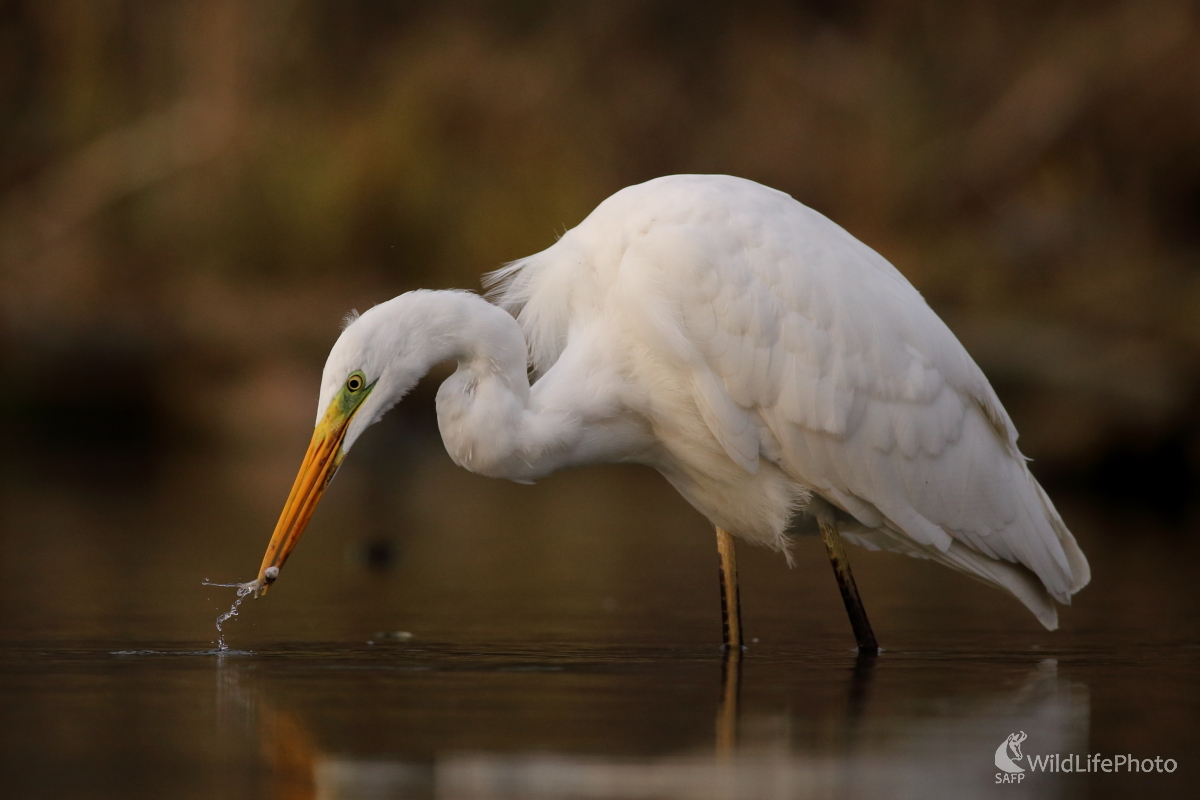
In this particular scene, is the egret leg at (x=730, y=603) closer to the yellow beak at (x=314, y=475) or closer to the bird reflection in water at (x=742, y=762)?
the bird reflection in water at (x=742, y=762)

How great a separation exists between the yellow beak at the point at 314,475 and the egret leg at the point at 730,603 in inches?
56.8

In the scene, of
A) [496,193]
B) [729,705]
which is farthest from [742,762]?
[496,193]

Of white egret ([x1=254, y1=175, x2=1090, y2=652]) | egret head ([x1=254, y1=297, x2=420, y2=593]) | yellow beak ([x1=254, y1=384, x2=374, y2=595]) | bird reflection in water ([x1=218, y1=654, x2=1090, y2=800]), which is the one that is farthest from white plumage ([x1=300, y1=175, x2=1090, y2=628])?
bird reflection in water ([x1=218, y1=654, x2=1090, y2=800])

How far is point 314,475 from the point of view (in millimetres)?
4961

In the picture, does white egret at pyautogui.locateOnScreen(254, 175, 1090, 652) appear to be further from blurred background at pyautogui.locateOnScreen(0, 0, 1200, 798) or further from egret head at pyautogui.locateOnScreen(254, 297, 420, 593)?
blurred background at pyautogui.locateOnScreen(0, 0, 1200, 798)

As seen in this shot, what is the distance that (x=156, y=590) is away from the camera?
6.91 meters

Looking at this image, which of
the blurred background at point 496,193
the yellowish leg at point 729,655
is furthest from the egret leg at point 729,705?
the blurred background at point 496,193

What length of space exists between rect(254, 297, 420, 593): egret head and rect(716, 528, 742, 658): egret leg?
1398mm

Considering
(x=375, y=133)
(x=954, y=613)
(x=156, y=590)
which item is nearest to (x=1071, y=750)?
(x=954, y=613)

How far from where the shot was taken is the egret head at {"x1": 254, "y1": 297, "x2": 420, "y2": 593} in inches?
194

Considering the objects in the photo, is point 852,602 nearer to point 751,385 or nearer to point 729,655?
point 729,655

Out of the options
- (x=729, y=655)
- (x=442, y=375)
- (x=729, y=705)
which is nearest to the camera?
(x=729, y=705)

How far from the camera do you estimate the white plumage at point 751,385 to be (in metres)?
5.36

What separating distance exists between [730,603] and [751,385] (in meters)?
0.74
